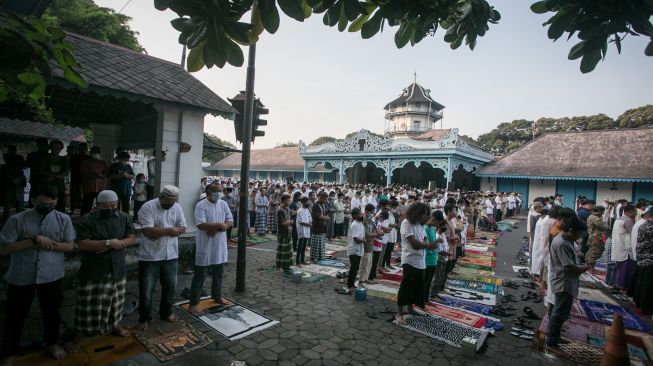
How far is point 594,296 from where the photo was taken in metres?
6.90

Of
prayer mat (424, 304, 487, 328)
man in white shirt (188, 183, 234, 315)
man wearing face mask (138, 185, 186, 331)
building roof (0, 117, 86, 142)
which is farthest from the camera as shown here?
building roof (0, 117, 86, 142)

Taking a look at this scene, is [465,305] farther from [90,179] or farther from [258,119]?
[90,179]

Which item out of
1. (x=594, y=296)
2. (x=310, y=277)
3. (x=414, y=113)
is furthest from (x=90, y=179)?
(x=414, y=113)

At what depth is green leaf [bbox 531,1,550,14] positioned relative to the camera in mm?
2156

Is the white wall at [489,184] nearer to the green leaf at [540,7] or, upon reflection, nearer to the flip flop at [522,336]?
the flip flop at [522,336]

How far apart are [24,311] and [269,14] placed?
3.98 metres

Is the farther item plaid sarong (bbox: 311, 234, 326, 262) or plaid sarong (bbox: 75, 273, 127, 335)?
plaid sarong (bbox: 311, 234, 326, 262)

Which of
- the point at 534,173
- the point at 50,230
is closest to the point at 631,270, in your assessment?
the point at 50,230

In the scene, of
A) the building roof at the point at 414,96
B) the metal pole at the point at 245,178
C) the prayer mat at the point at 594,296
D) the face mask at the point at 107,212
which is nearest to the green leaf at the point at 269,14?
the face mask at the point at 107,212

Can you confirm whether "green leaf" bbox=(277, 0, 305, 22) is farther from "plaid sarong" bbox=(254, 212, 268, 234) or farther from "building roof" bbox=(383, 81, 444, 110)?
"building roof" bbox=(383, 81, 444, 110)

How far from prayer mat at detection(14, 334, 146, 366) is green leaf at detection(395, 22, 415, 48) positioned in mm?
4377

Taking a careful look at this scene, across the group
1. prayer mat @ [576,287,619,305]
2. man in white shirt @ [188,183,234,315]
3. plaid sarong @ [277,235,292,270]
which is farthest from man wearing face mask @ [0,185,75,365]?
prayer mat @ [576,287,619,305]

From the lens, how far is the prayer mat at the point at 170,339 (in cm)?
385

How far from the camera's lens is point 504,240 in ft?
44.2
